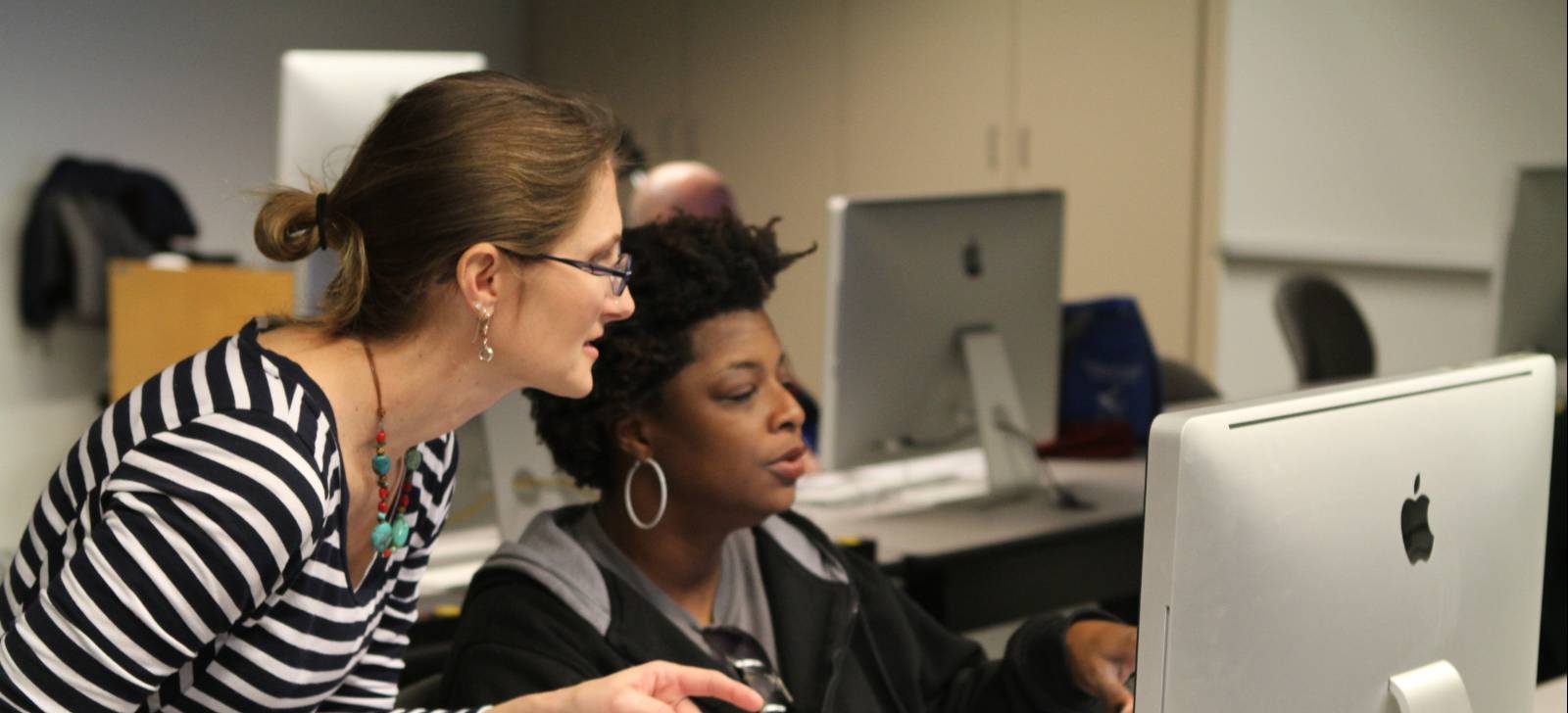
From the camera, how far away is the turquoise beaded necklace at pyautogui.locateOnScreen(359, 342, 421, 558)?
1137mm

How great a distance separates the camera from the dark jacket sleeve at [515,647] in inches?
51.4

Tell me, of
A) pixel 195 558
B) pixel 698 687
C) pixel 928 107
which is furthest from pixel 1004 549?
pixel 928 107

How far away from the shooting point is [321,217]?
3.83 ft

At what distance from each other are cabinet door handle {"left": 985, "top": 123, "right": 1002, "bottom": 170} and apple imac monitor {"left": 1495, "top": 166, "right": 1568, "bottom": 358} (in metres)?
3.05

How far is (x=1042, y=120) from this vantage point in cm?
488

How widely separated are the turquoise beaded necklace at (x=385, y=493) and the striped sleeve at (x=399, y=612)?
3 centimetres

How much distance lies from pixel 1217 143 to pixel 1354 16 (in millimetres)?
509

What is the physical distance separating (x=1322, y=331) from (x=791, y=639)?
240 cm

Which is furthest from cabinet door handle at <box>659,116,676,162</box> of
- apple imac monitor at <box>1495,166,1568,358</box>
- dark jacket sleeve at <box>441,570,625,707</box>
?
dark jacket sleeve at <box>441,570,625,707</box>

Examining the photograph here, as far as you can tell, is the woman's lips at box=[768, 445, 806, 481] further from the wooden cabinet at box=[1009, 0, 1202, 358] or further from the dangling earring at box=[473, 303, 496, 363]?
the wooden cabinet at box=[1009, 0, 1202, 358]

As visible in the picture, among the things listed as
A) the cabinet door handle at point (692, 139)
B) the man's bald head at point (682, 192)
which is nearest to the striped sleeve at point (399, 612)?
the man's bald head at point (682, 192)

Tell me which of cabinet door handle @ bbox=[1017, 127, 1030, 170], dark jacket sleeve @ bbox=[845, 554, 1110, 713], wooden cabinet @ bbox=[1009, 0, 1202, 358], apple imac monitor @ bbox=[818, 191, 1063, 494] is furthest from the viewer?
cabinet door handle @ bbox=[1017, 127, 1030, 170]

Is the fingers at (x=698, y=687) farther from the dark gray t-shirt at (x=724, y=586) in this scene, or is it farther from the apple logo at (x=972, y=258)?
the apple logo at (x=972, y=258)

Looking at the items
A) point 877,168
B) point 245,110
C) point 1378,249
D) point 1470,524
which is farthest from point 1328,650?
point 245,110
